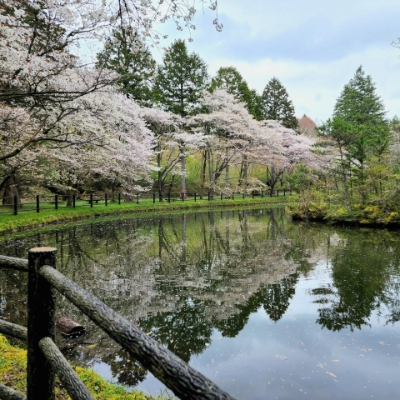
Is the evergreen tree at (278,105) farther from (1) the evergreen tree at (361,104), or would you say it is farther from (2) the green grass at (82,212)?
(2) the green grass at (82,212)

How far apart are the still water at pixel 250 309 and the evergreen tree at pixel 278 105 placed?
31662 mm

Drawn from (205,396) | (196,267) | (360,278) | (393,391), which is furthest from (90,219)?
(205,396)

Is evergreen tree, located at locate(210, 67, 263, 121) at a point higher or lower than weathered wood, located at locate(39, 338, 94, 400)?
higher

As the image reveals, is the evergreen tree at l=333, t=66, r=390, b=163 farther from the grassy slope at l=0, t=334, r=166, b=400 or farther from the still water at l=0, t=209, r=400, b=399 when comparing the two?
the grassy slope at l=0, t=334, r=166, b=400

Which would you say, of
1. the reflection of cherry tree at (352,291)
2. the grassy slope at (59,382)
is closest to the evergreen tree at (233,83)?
the reflection of cherry tree at (352,291)

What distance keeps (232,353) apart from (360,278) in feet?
14.0

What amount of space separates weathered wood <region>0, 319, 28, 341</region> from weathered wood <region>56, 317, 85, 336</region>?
2259mm

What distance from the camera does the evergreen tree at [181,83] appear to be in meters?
27.7

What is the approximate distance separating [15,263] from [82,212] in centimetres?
1687

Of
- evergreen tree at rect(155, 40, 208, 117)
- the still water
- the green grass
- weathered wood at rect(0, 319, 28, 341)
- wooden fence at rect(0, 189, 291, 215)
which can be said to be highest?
evergreen tree at rect(155, 40, 208, 117)

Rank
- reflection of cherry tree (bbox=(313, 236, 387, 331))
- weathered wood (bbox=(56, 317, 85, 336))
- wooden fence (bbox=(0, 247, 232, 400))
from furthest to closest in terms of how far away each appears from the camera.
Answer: reflection of cherry tree (bbox=(313, 236, 387, 331)) < weathered wood (bbox=(56, 317, 85, 336)) < wooden fence (bbox=(0, 247, 232, 400))

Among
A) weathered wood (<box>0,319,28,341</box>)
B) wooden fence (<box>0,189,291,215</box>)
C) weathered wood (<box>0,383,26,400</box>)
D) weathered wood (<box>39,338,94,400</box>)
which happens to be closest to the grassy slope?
weathered wood (<box>0,383,26,400</box>)

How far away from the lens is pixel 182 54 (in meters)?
27.8

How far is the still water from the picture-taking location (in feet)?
11.3
